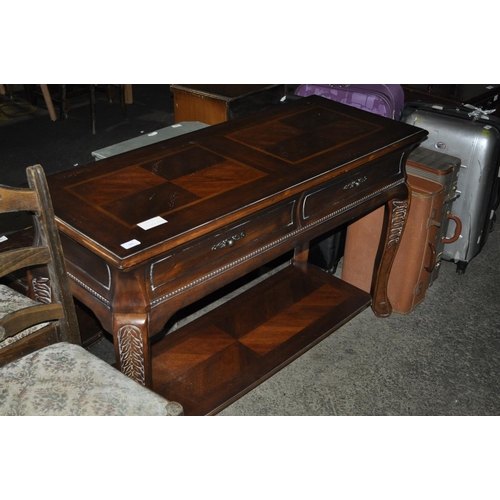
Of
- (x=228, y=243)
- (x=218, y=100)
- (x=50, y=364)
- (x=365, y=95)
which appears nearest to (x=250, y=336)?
(x=228, y=243)

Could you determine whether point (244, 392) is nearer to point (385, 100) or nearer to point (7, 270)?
point (7, 270)

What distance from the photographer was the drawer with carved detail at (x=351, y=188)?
7.54 ft

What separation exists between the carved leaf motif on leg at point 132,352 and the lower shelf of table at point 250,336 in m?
0.48

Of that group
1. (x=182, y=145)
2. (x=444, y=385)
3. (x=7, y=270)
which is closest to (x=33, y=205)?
(x=7, y=270)

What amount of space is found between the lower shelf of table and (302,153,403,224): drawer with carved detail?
2.14 feet

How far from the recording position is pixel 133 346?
188cm

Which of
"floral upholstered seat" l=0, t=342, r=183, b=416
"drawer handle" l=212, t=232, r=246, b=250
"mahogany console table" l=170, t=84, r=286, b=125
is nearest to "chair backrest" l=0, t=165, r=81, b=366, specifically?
"floral upholstered seat" l=0, t=342, r=183, b=416

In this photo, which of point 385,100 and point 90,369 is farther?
point 385,100

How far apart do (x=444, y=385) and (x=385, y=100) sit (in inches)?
59.3

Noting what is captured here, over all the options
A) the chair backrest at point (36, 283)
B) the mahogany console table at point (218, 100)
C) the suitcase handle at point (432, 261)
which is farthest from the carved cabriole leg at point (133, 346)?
the mahogany console table at point (218, 100)

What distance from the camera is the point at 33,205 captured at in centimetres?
178

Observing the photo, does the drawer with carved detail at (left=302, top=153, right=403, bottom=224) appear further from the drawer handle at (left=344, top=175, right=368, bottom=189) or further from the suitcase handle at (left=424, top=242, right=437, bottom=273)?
the suitcase handle at (left=424, top=242, right=437, bottom=273)

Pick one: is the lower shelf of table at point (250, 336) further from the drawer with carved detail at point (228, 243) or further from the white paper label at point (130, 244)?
the white paper label at point (130, 244)

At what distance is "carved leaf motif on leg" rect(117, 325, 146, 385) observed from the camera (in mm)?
1857
